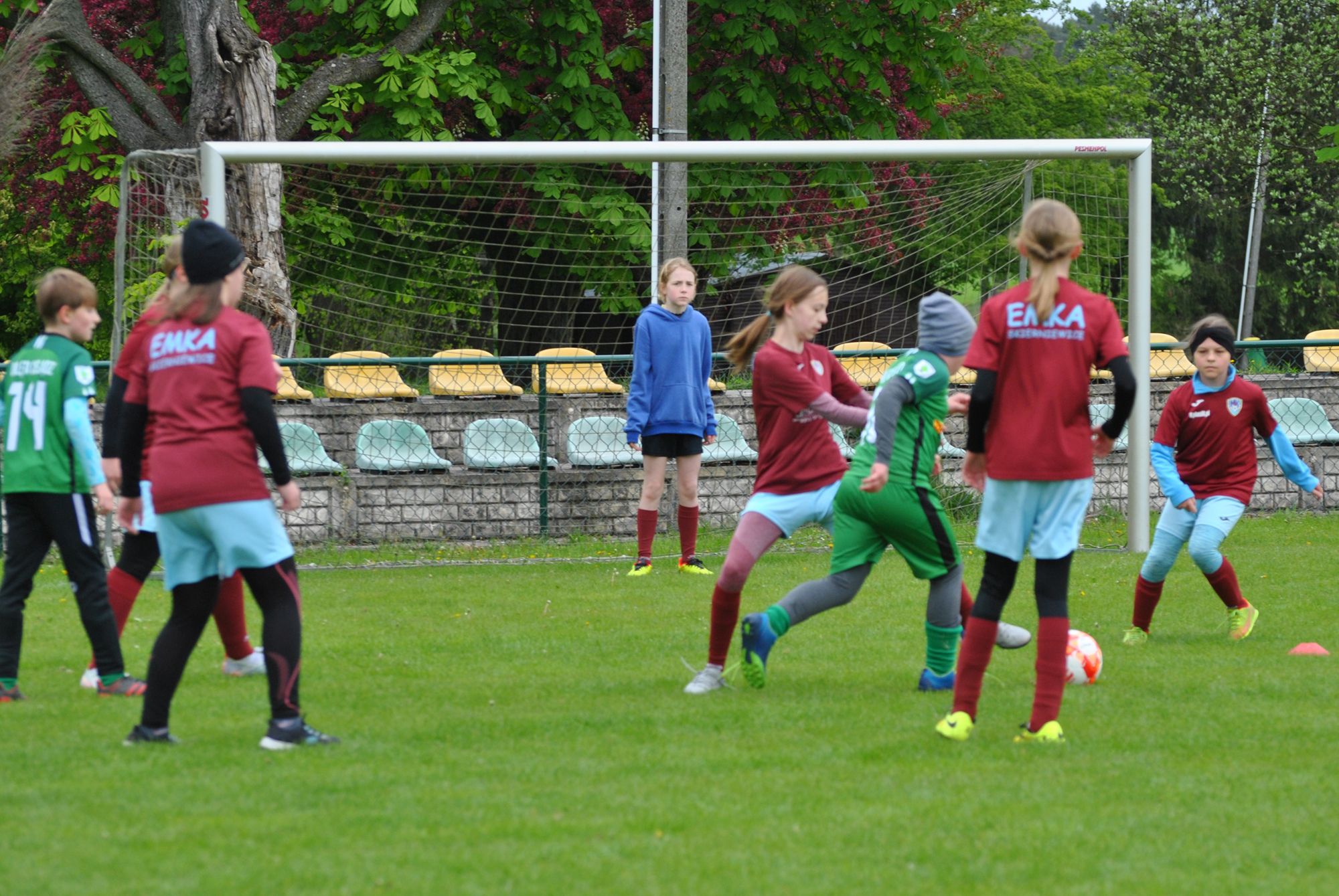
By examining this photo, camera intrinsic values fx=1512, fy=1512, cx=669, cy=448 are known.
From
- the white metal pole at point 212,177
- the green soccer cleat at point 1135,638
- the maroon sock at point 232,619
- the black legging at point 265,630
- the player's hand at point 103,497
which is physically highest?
the white metal pole at point 212,177

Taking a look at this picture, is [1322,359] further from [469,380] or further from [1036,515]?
[1036,515]

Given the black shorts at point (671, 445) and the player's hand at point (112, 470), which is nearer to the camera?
the player's hand at point (112, 470)

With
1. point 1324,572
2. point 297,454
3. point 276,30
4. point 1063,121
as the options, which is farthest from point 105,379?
point 1063,121

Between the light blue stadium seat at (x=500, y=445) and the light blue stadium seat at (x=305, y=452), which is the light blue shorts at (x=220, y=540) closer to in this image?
the light blue stadium seat at (x=305, y=452)

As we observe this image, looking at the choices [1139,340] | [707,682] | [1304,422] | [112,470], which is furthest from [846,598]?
[1304,422]

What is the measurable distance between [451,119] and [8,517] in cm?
1321

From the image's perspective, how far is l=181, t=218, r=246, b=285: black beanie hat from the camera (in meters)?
5.04

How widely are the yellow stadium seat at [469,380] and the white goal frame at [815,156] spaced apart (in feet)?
9.31

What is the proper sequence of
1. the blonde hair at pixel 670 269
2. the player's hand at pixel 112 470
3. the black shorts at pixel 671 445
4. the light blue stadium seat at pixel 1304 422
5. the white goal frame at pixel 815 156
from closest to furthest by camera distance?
the player's hand at pixel 112 470
the white goal frame at pixel 815 156
the blonde hair at pixel 670 269
the black shorts at pixel 671 445
the light blue stadium seat at pixel 1304 422

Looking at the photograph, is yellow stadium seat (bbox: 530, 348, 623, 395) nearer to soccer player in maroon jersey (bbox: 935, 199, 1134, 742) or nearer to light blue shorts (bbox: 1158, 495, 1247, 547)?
light blue shorts (bbox: 1158, 495, 1247, 547)

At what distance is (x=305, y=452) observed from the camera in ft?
39.8

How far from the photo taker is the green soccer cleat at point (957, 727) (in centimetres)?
536

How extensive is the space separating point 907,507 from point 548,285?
29.6 feet

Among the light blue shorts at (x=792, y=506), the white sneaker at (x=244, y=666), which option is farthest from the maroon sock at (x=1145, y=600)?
the white sneaker at (x=244, y=666)
